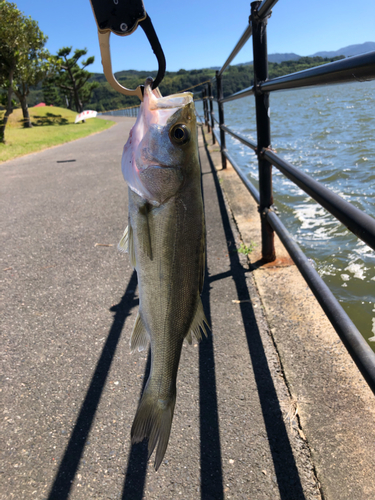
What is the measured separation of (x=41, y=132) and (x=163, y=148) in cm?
2223

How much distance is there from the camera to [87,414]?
80.1 inches

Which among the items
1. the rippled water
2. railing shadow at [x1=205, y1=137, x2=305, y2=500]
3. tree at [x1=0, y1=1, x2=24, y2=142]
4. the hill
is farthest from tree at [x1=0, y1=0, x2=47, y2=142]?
railing shadow at [x1=205, y1=137, x2=305, y2=500]

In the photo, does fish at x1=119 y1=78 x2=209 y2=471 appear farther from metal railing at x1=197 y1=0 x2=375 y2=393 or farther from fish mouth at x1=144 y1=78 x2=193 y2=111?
metal railing at x1=197 y1=0 x2=375 y2=393

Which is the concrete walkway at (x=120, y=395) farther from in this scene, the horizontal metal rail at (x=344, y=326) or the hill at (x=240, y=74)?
the hill at (x=240, y=74)

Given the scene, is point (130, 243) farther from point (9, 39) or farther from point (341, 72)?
point (9, 39)

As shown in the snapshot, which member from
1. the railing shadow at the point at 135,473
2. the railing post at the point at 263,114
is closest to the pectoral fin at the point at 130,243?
the railing shadow at the point at 135,473

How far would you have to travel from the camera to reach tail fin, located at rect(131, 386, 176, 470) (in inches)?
45.7

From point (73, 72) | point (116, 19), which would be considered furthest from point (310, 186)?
point (73, 72)

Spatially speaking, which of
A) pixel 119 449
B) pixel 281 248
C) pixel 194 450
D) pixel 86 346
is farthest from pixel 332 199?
pixel 281 248

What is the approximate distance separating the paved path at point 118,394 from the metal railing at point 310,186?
0.58m

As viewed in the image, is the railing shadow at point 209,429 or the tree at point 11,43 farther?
the tree at point 11,43

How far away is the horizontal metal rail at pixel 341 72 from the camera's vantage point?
1.15 m

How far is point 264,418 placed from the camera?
6.30 ft

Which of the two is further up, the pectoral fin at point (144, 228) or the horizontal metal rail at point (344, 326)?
the pectoral fin at point (144, 228)
